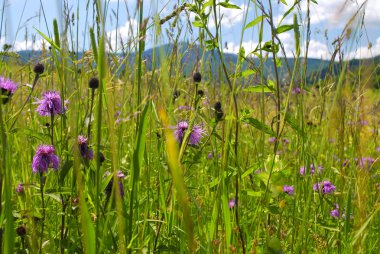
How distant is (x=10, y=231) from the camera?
0.59 m

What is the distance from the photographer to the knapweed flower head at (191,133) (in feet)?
3.84

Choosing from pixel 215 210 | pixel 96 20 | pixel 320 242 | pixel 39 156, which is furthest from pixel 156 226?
pixel 96 20

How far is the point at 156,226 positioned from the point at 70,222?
0.20 meters

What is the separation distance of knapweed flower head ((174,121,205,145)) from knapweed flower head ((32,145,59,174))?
314 millimetres

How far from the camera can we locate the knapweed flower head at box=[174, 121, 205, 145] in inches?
46.0

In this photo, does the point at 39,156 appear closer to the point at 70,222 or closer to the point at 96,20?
the point at 70,222

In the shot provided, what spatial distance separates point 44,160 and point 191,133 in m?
0.40

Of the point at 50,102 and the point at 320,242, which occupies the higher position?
the point at 50,102

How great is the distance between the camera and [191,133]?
122cm

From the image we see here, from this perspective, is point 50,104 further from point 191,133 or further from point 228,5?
point 228,5

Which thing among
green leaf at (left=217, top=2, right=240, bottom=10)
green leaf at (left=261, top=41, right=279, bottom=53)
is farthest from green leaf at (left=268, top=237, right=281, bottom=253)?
green leaf at (left=217, top=2, right=240, bottom=10)

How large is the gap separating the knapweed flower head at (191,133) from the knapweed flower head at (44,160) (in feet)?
1.03

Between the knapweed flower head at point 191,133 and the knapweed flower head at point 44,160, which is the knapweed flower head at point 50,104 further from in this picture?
the knapweed flower head at point 191,133

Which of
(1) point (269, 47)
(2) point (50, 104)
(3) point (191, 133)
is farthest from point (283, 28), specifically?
(2) point (50, 104)
